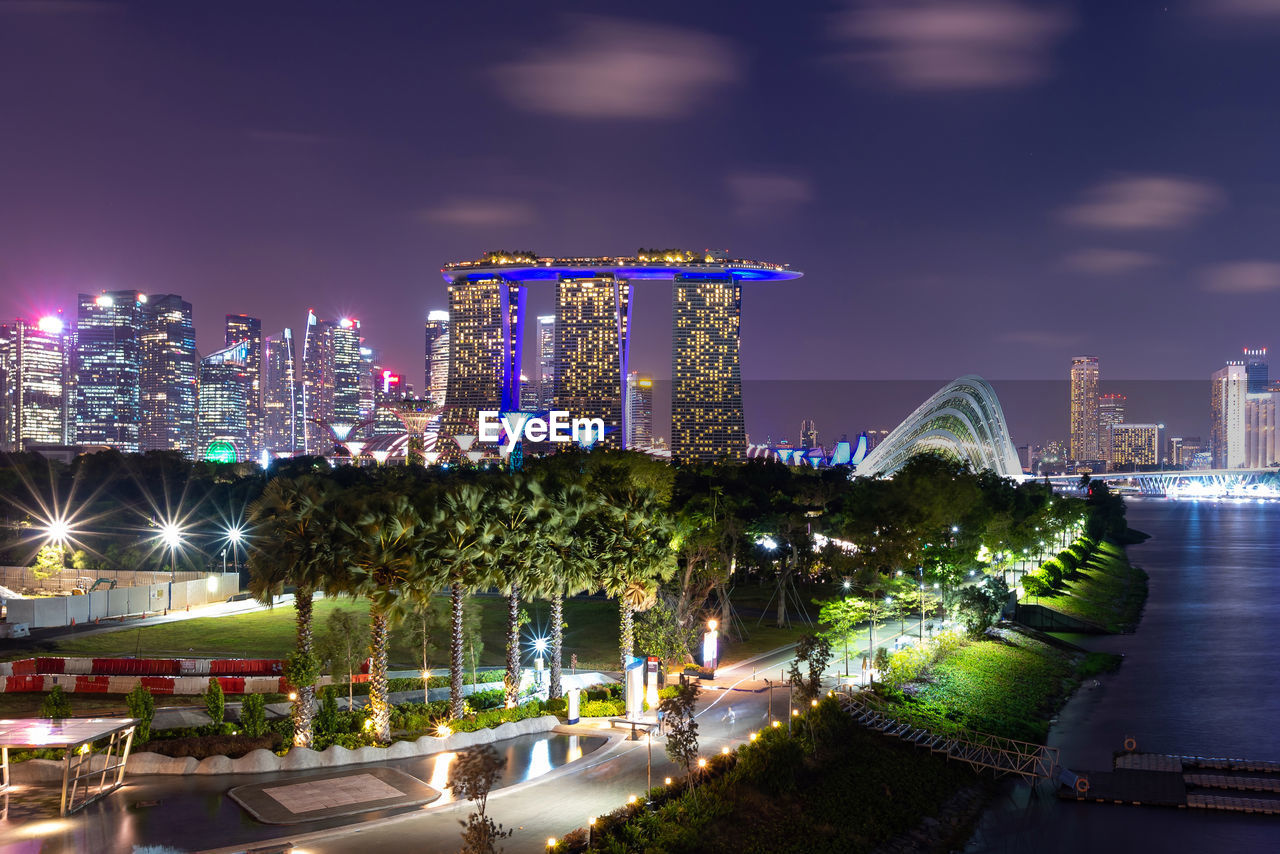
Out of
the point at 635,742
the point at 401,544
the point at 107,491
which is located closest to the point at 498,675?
the point at 635,742

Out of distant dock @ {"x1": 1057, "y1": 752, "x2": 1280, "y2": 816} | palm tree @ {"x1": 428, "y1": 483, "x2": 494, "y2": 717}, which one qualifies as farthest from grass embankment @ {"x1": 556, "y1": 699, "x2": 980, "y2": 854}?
palm tree @ {"x1": 428, "y1": 483, "x2": 494, "y2": 717}

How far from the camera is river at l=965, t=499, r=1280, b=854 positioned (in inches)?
1391

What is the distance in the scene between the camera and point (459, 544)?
1350 inches

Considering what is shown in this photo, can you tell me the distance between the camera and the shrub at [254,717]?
32.3 metres

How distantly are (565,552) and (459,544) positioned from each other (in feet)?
17.7

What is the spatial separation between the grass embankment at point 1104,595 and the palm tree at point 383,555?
59.2 meters

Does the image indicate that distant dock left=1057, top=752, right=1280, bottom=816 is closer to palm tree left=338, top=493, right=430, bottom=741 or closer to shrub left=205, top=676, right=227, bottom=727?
palm tree left=338, top=493, right=430, bottom=741

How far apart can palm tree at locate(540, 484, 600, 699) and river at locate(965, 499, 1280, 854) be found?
1502 centimetres

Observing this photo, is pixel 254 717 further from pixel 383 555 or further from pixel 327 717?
pixel 383 555

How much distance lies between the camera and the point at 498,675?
145 ft

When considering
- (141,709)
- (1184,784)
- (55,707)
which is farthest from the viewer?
(1184,784)

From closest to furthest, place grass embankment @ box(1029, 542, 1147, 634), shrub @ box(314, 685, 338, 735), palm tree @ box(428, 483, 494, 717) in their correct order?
shrub @ box(314, 685, 338, 735)
palm tree @ box(428, 483, 494, 717)
grass embankment @ box(1029, 542, 1147, 634)

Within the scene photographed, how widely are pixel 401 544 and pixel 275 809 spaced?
8050mm

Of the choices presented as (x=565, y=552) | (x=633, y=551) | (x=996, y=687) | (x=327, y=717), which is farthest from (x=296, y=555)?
(x=996, y=687)
